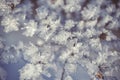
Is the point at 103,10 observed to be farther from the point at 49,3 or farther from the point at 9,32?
the point at 9,32

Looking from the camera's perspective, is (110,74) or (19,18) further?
(110,74)

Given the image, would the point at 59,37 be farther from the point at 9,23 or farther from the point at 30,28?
the point at 9,23

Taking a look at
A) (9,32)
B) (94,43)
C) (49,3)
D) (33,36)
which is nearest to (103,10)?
(94,43)

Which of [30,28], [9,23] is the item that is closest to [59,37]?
[30,28]

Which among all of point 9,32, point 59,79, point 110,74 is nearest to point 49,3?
point 9,32

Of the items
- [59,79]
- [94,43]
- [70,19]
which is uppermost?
[70,19]

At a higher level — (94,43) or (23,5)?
(23,5)

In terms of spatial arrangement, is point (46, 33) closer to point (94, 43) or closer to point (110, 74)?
point (94, 43)
